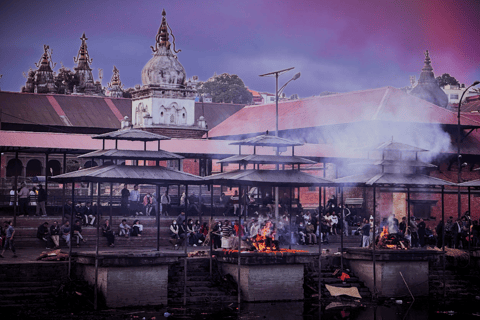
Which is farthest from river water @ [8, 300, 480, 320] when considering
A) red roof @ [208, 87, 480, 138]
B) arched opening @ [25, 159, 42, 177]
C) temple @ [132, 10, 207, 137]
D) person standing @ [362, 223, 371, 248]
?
arched opening @ [25, 159, 42, 177]

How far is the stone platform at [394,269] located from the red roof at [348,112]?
22118mm

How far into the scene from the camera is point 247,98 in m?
106

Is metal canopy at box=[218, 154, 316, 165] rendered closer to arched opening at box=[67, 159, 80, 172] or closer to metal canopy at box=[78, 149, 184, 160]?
metal canopy at box=[78, 149, 184, 160]

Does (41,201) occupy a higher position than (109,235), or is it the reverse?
(41,201)

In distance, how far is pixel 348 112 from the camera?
5038cm

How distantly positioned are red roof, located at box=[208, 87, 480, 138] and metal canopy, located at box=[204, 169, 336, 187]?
899 inches

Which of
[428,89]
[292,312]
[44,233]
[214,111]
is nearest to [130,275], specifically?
[292,312]

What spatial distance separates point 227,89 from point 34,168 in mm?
37994

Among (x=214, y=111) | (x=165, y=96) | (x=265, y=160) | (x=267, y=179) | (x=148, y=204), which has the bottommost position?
(x=148, y=204)

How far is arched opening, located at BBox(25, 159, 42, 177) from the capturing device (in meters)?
74.9

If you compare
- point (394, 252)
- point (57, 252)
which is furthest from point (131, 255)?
point (394, 252)

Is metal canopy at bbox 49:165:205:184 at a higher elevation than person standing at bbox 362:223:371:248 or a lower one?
higher

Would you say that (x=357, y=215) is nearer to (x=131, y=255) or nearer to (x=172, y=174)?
(x=172, y=174)

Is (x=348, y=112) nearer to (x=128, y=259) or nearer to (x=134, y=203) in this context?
(x=134, y=203)
